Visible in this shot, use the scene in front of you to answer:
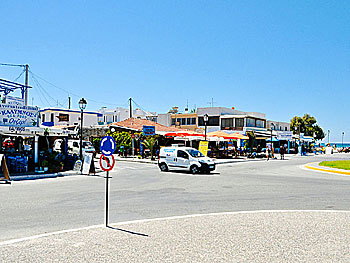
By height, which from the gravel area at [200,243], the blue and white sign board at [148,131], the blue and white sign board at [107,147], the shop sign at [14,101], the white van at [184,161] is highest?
the shop sign at [14,101]

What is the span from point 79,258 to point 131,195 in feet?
24.4

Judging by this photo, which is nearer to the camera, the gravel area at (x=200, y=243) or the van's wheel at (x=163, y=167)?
the gravel area at (x=200, y=243)

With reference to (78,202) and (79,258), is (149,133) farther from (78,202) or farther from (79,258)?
(79,258)

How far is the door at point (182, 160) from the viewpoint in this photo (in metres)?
23.0

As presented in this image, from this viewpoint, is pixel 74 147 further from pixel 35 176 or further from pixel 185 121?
pixel 185 121

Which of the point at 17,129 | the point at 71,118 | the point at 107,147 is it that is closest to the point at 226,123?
the point at 71,118

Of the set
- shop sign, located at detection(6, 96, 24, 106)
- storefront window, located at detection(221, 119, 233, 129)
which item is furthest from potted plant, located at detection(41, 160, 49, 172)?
storefront window, located at detection(221, 119, 233, 129)

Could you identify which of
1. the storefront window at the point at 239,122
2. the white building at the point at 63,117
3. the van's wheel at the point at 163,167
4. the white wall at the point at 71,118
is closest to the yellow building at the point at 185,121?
the storefront window at the point at 239,122

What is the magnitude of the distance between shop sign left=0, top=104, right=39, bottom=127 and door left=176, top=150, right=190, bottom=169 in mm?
9038

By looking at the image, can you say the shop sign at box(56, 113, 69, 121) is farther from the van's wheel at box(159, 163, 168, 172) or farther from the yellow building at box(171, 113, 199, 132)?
the van's wheel at box(159, 163, 168, 172)

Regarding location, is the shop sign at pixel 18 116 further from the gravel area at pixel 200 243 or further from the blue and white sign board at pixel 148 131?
the gravel area at pixel 200 243

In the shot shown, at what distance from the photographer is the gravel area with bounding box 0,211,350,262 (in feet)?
19.2

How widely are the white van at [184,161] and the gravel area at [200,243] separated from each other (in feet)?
45.1

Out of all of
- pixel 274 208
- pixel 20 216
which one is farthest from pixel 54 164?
pixel 274 208
